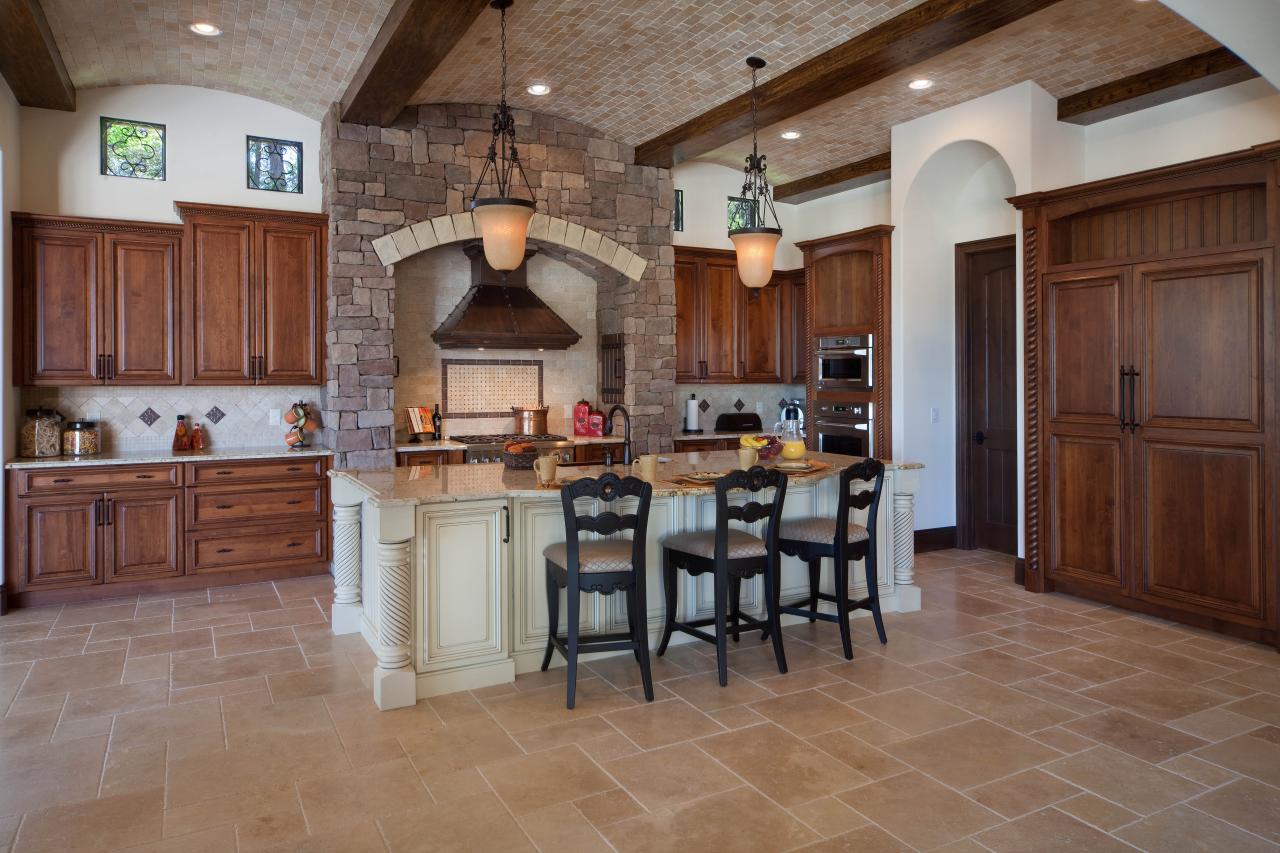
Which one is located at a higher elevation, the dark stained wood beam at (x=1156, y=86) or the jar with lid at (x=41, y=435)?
the dark stained wood beam at (x=1156, y=86)

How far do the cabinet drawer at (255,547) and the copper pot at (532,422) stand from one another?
1.85m

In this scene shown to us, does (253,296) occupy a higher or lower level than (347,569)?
higher

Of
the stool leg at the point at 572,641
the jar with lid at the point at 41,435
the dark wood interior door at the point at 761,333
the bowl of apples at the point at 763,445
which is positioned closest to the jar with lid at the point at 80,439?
the jar with lid at the point at 41,435

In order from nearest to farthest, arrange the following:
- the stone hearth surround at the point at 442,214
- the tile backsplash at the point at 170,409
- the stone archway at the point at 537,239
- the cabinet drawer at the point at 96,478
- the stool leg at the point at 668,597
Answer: the stool leg at the point at 668,597 → the cabinet drawer at the point at 96,478 → the tile backsplash at the point at 170,409 → the stone hearth surround at the point at 442,214 → the stone archway at the point at 537,239

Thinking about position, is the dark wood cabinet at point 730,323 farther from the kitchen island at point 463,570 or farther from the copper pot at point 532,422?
the kitchen island at point 463,570

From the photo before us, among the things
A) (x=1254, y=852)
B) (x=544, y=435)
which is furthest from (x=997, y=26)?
(x=544, y=435)

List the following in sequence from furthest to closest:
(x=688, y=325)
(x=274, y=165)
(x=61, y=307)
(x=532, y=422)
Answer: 1. (x=688, y=325)
2. (x=532, y=422)
3. (x=274, y=165)
4. (x=61, y=307)

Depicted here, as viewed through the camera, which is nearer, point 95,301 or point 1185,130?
point 1185,130

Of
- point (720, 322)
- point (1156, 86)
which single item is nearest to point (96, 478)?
point (720, 322)

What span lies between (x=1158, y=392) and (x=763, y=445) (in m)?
2.34

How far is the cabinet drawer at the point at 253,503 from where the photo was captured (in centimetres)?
578

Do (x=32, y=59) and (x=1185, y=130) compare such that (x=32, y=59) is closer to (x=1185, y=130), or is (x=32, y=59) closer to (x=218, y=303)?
(x=218, y=303)

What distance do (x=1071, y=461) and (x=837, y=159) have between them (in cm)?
352

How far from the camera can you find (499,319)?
6.88 meters
